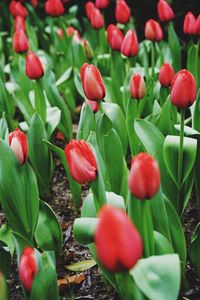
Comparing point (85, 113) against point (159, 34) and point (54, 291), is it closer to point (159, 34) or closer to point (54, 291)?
point (159, 34)

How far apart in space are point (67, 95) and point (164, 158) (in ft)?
4.84

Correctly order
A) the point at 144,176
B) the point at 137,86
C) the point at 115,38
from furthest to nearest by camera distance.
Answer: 1. the point at 115,38
2. the point at 137,86
3. the point at 144,176

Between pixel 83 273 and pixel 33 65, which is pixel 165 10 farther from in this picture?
pixel 83 273

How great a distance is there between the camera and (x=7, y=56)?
4.18m

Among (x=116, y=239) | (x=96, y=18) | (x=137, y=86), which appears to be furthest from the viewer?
(x=96, y=18)

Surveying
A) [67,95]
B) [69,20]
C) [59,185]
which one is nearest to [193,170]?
[59,185]

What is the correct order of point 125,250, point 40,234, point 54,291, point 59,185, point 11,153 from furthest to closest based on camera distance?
point 59,185 < point 40,234 < point 11,153 < point 54,291 < point 125,250

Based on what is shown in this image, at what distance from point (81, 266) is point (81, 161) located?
2.28 feet

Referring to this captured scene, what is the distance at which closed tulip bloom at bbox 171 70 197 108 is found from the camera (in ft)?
5.10

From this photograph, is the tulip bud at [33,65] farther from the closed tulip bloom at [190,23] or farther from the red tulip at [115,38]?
the closed tulip bloom at [190,23]

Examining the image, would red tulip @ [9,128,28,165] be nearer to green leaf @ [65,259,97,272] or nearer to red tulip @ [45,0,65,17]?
green leaf @ [65,259,97,272]

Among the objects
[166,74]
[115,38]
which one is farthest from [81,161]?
[115,38]

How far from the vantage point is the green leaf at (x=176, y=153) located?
1.71 meters

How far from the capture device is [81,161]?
1.33m
